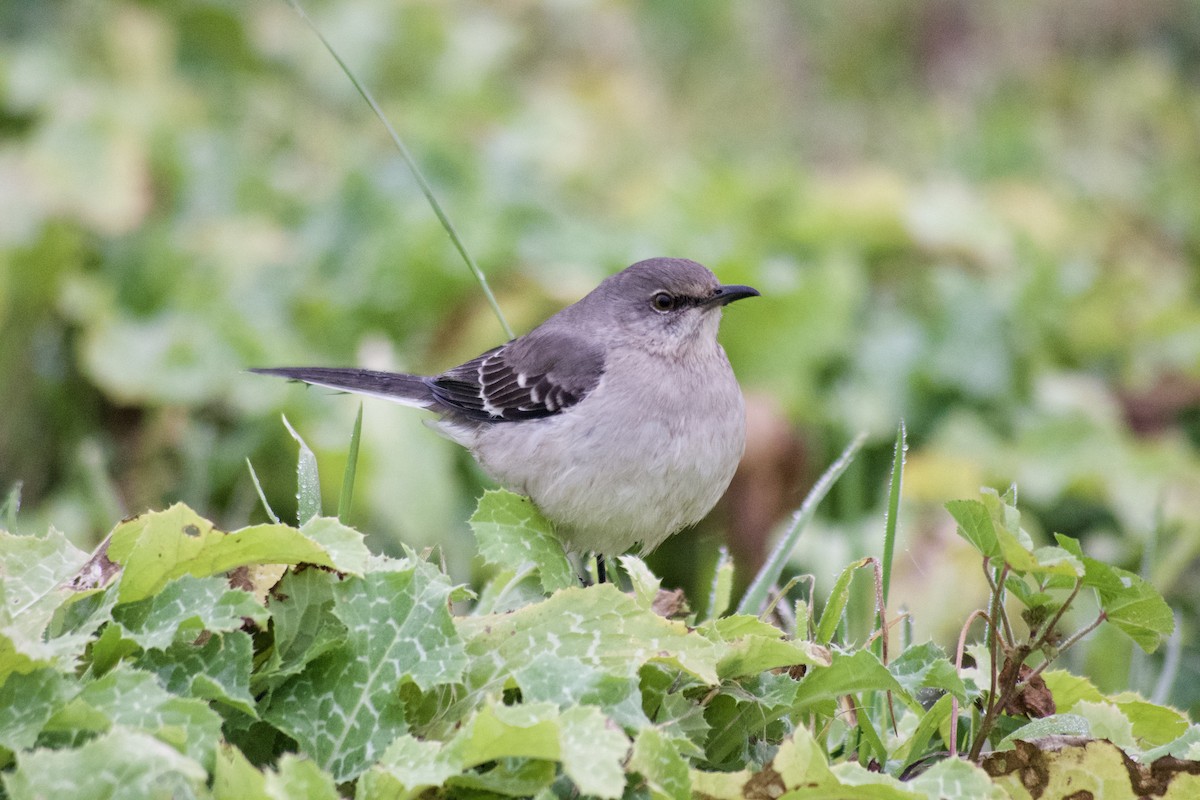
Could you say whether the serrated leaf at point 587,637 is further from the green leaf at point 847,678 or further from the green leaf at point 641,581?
the green leaf at point 847,678

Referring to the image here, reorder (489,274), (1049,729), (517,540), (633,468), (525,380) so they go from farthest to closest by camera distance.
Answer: (489,274) < (525,380) < (633,468) < (517,540) < (1049,729)

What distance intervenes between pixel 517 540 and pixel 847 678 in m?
0.69

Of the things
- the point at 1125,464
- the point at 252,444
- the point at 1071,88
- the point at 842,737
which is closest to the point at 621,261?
the point at 252,444

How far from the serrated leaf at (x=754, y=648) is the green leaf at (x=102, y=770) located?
0.78m

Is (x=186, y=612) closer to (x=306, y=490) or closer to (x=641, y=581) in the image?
(x=306, y=490)

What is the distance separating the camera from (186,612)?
1830mm

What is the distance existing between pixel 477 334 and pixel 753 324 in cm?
128

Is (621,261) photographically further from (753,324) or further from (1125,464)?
(1125,464)

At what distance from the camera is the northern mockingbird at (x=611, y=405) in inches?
128

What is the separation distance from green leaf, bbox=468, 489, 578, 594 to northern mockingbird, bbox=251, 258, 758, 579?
2.27ft

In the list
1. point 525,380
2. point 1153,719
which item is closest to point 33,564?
point 1153,719

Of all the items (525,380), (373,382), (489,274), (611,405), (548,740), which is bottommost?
(489,274)

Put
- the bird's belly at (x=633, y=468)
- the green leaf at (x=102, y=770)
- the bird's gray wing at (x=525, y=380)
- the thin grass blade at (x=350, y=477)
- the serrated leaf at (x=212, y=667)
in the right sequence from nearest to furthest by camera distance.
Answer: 1. the green leaf at (x=102, y=770)
2. the serrated leaf at (x=212, y=667)
3. the thin grass blade at (x=350, y=477)
4. the bird's belly at (x=633, y=468)
5. the bird's gray wing at (x=525, y=380)

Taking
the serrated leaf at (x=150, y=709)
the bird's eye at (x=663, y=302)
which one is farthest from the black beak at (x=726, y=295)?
the serrated leaf at (x=150, y=709)
